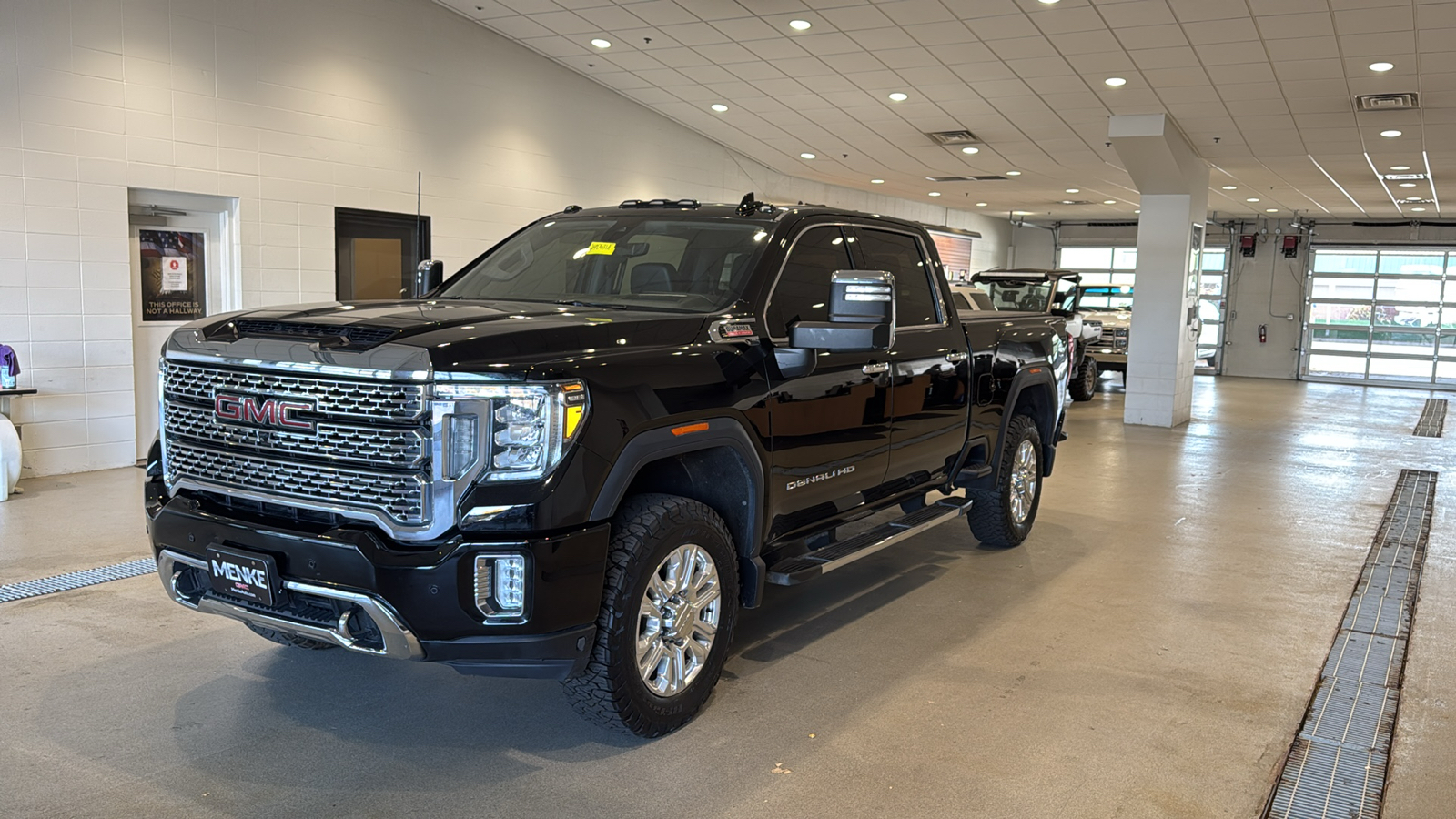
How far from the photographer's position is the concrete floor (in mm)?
2893

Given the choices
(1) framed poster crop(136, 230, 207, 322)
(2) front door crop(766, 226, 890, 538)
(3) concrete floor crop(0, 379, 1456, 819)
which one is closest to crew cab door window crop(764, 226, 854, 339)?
(2) front door crop(766, 226, 890, 538)

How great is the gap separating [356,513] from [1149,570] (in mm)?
4193

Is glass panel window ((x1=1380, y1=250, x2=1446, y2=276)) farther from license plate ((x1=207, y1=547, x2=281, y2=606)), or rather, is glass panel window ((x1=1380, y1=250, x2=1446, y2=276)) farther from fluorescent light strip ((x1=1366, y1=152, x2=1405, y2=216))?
license plate ((x1=207, y1=547, x2=281, y2=606))

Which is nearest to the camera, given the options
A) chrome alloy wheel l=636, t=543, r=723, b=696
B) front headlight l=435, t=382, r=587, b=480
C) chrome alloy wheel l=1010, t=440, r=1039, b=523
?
front headlight l=435, t=382, r=587, b=480

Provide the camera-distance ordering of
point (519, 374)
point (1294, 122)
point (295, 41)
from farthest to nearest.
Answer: point (1294, 122) < point (295, 41) < point (519, 374)

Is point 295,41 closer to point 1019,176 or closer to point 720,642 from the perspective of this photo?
point 720,642

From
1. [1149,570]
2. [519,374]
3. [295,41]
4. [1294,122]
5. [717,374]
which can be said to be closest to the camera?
[519,374]

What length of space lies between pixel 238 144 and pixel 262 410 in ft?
21.2

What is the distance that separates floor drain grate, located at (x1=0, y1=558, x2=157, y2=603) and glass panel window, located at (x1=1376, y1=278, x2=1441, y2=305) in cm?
2291

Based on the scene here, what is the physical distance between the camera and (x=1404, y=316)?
834 inches

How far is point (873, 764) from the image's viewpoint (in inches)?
122

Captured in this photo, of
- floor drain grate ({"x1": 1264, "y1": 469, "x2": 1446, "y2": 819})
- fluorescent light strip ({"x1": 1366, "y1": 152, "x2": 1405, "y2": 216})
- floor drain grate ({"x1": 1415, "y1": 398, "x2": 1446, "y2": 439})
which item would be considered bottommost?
floor drain grate ({"x1": 1264, "y1": 469, "x2": 1446, "y2": 819})

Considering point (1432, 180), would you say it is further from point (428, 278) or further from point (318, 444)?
point (318, 444)

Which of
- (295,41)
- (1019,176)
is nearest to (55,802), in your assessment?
(295,41)
